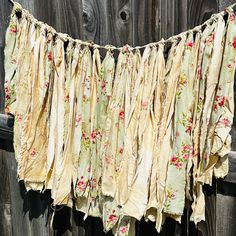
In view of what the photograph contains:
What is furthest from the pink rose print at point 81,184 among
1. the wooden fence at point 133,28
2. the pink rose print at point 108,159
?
the wooden fence at point 133,28

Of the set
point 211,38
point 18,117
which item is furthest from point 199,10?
point 18,117

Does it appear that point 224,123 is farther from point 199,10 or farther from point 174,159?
point 199,10

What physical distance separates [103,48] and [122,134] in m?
0.33

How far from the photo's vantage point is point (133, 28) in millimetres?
1759

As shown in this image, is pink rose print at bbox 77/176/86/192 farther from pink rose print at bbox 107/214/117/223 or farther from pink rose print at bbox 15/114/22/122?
pink rose print at bbox 15/114/22/122

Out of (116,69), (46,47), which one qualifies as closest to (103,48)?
(116,69)

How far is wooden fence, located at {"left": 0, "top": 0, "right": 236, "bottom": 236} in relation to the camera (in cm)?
167

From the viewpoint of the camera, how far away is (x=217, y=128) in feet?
5.18

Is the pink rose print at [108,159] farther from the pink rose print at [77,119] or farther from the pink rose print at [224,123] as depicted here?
the pink rose print at [224,123]

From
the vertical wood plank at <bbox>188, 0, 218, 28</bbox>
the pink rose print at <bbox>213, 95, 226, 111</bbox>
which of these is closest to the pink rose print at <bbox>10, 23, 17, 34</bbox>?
the vertical wood plank at <bbox>188, 0, 218, 28</bbox>

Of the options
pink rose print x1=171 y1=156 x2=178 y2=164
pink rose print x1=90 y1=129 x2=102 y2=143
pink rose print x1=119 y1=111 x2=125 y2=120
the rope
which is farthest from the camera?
pink rose print x1=90 y1=129 x2=102 y2=143

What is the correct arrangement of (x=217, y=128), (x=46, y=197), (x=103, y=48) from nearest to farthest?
(x=217, y=128) < (x=103, y=48) < (x=46, y=197)

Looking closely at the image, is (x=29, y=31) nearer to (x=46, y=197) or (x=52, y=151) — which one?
(x=52, y=151)

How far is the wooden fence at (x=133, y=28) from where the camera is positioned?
167 cm
